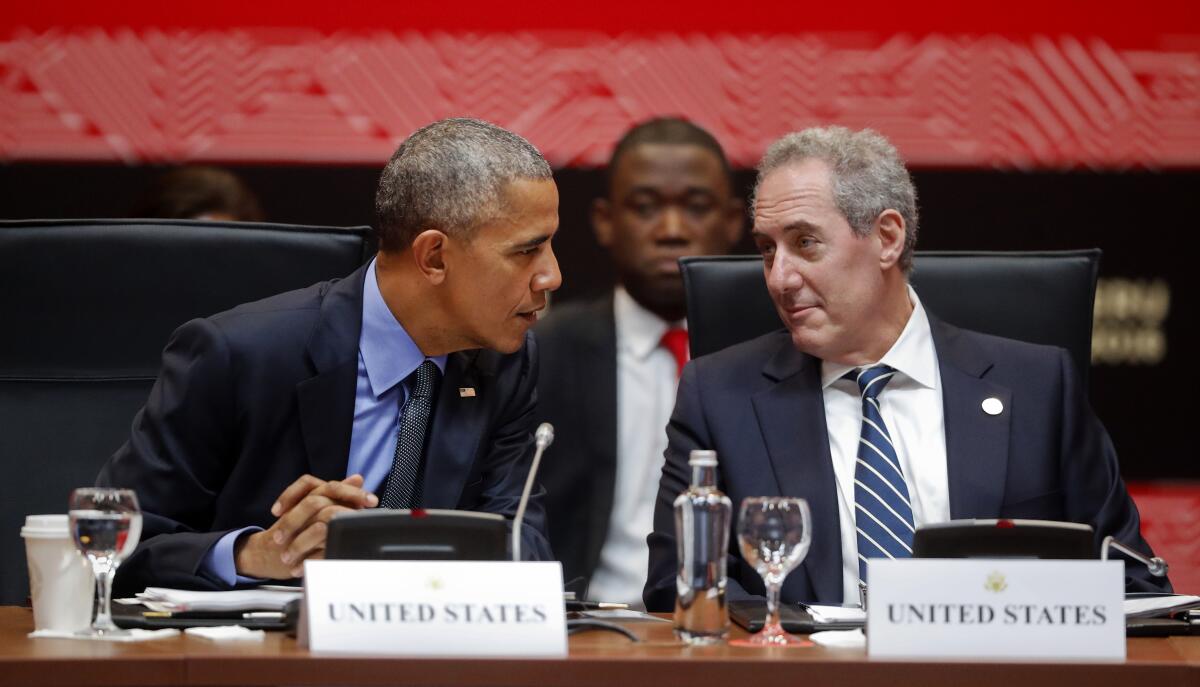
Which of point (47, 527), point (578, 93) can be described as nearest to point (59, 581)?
point (47, 527)

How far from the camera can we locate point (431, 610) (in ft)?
4.29

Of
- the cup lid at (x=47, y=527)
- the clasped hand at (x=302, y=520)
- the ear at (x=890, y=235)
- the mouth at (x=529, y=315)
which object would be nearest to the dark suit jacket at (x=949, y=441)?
the ear at (x=890, y=235)

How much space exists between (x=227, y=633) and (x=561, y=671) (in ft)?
1.26

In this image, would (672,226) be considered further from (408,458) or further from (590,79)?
(408,458)

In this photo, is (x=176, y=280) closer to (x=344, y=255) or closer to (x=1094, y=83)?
(x=344, y=255)

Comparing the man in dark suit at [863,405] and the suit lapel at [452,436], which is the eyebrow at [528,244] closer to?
the suit lapel at [452,436]

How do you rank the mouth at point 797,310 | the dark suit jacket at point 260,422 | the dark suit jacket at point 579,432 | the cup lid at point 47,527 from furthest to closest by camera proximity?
the dark suit jacket at point 579,432
the mouth at point 797,310
the dark suit jacket at point 260,422
the cup lid at point 47,527

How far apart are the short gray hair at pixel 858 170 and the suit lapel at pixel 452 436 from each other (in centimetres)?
60

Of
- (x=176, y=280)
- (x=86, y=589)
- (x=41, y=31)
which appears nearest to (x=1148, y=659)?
(x=86, y=589)

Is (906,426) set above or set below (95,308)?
below

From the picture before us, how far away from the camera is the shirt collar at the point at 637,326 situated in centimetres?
313

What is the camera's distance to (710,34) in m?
3.18

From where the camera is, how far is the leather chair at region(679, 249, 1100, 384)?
7.72 feet

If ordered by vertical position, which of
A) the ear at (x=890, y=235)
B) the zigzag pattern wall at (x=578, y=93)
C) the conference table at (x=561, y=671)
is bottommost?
the conference table at (x=561, y=671)
